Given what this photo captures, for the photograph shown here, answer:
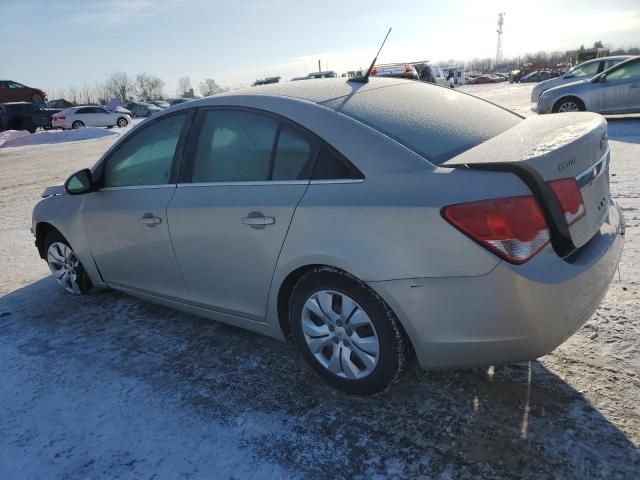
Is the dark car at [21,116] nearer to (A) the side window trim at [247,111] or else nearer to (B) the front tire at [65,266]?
(B) the front tire at [65,266]

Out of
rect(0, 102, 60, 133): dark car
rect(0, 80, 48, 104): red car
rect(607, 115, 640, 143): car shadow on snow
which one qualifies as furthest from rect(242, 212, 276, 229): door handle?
rect(0, 80, 48, 104): red car

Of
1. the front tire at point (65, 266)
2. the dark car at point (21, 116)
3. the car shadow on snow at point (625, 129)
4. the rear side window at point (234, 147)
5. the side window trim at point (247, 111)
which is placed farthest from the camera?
the dark car at point (21, 116)

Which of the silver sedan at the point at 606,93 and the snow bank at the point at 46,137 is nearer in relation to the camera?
the silver sedan at the point at 606,93

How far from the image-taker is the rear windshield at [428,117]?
2566 millimetres

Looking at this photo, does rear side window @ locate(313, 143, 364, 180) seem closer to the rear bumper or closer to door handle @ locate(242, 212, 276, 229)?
door handle @ locate(242, 212, 276, 229)

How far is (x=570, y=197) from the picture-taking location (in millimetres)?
2285

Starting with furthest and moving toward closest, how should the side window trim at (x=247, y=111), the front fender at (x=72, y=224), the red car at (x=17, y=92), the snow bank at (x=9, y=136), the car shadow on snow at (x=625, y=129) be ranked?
the red car at (x=17, y=92)
the snow bank at (x=9, y=136)
the car shadow on snow at (x=625, y=129)
the front fender at (x=72, y=224)
the side window trim at (x=247, y=111)

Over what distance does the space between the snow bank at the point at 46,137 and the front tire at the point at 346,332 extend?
24.6 meters

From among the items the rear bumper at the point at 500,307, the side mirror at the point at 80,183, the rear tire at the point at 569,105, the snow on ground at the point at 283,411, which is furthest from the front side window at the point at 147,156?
the rear tire at the point at 569,105

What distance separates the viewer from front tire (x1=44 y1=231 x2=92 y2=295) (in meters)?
4.35

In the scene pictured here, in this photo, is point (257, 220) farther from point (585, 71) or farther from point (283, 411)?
point (585, 71)

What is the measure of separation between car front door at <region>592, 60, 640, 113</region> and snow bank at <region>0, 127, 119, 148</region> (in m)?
21.7

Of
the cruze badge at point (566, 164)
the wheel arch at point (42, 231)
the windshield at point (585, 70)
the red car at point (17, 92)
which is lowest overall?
the wheel arch at point (42, 231)

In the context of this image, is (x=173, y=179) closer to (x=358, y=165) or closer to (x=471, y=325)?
(x=358, y=165)
